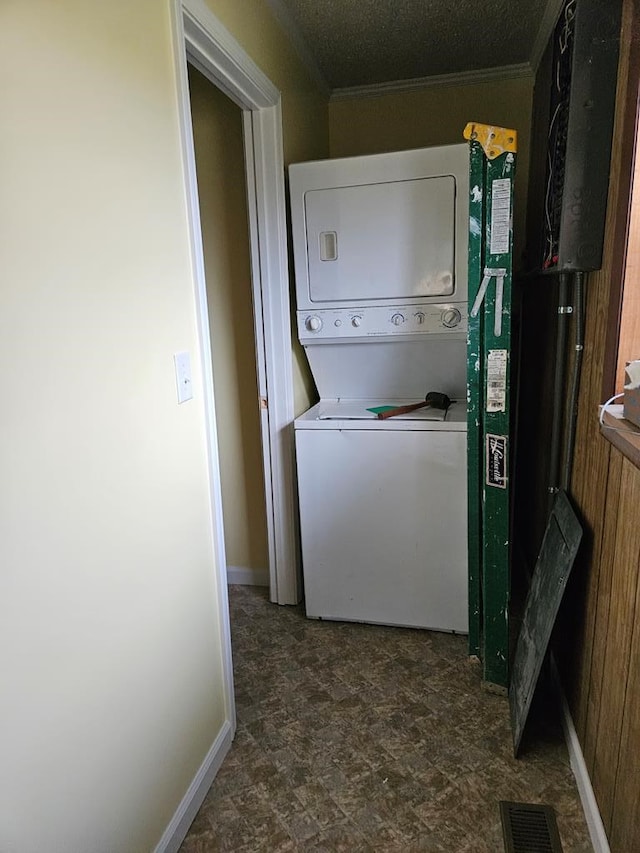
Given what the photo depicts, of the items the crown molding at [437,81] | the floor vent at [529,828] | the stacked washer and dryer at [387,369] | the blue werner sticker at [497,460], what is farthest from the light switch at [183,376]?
the crown molding at [437,81]

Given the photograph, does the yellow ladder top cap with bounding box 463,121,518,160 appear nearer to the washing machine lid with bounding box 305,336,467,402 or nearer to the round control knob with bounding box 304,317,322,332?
the washing machine lid with bounding box 305,336,467,402

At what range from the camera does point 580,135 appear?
1362 mm

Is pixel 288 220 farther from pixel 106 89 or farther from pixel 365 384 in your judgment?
pixel 106 89

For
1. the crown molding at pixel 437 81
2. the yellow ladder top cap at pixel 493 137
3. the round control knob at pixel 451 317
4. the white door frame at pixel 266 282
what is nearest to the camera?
the white door frame at pixel 266 282

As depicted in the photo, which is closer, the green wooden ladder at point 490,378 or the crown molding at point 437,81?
the green wooden ladder at point 490,378

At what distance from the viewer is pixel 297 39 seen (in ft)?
6.94

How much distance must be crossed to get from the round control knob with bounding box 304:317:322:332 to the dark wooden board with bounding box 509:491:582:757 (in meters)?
1.10

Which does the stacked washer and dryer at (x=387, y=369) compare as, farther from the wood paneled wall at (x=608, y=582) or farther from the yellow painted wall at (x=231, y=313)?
the wood paneled wall at (x=608, y=582)

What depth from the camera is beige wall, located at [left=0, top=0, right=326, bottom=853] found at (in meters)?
0.82

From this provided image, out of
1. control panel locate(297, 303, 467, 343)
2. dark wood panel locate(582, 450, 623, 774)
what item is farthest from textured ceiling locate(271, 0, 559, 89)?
dark wood panel locate(582, 450, 623, 774)

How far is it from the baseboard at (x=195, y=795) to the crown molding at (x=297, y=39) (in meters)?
2.43

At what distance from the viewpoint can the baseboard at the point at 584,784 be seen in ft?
4.02

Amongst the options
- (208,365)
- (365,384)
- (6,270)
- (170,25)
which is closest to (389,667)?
(365,384)

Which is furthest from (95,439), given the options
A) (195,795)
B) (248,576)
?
(248,576)
